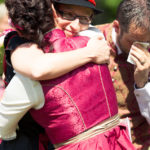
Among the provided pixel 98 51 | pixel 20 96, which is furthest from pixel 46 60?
pixel 98 51

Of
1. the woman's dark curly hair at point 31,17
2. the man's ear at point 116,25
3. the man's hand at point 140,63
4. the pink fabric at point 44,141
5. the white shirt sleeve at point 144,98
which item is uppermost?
the woman's dark curly hair at point 31,17

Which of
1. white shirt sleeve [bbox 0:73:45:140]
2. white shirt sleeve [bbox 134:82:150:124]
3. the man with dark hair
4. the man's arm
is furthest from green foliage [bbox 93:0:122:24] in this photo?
white shirt sleeve [bbox 0:73:45:140]

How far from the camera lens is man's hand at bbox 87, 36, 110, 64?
1366 mm

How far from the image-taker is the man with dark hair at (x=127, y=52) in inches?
71.2

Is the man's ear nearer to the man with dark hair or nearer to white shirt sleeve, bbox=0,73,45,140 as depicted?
the man with dark hair

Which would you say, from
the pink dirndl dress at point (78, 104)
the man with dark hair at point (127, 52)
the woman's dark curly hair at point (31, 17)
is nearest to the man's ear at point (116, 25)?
the man with dark hair at point (127, 52)

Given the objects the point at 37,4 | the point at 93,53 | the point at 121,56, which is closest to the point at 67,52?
the point at 93,53

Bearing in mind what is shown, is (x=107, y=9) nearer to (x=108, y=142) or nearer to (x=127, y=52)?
(x=127, y=52)

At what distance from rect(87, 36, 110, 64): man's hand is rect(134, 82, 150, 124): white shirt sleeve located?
1.65 ft

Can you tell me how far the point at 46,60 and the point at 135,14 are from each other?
3.22 feet

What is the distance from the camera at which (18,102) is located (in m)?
1.28

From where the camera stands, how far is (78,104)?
134 cm

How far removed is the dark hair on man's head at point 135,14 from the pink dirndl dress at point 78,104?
1.94 feet

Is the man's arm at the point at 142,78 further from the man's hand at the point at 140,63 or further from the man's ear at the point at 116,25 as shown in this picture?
the man's ear at the point at 116,25
